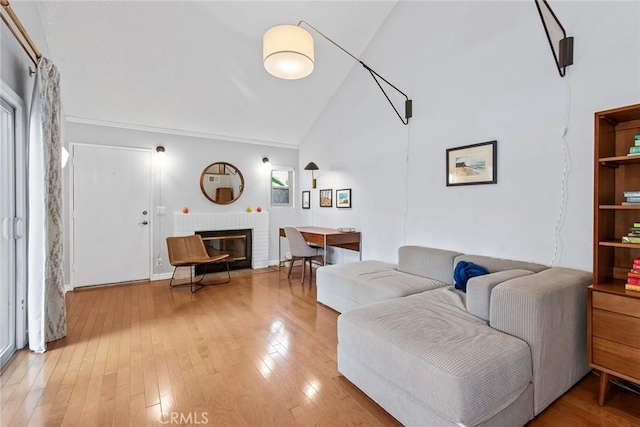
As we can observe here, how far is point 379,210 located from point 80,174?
4120mm

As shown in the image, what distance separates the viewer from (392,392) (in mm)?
1561

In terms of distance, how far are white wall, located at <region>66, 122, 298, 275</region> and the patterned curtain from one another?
1986mm

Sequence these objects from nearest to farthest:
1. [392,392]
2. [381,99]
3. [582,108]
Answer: [392,392] → [582,108] → [381,99]

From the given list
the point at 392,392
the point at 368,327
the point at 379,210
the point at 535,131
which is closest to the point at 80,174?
the point at 379,210

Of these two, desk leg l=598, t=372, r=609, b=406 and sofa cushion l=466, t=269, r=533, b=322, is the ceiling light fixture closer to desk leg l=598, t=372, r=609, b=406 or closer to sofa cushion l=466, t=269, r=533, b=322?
sofa cushion l=466, t=269, r=533, b=322

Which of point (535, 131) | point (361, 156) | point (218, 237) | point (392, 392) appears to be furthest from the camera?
point (218, 237)

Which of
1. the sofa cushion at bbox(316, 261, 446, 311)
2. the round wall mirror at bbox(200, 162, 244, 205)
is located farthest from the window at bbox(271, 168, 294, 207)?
the sofa cushion at bbox(316, 261, 446, 311)

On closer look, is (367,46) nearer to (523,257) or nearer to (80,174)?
(523,257)

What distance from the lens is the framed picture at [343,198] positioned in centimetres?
454

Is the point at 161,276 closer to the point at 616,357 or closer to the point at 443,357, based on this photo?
the point at 443,357

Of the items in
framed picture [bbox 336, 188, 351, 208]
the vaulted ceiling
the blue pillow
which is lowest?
the blue pillow

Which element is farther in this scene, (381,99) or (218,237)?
(218,237)

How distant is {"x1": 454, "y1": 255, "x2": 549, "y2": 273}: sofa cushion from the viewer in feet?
7.70

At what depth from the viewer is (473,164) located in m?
2.85
